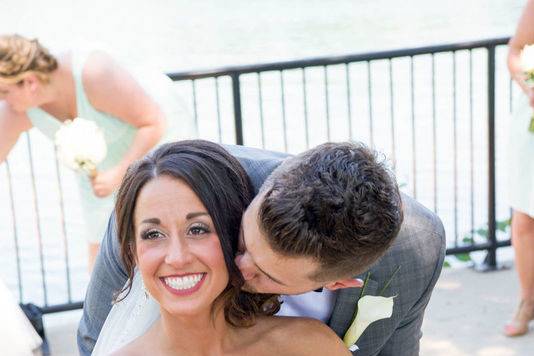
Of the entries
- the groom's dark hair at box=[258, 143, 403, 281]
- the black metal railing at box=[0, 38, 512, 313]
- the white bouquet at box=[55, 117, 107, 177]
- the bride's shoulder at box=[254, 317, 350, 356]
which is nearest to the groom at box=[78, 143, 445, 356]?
the groom's dark hair at box=[258, 143, 403, 281]

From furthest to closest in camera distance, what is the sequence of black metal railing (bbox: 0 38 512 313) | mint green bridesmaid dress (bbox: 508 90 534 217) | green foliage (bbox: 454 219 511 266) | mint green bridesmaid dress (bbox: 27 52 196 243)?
green foliage (bbox: 454 219 511 266) < black metal railing (bbox: 0 38 512 313) < mint green bridesmaid dress (bbox: 508 90 534 217) < mint green bridesmaid dress (bbox: 27 52 196 243)

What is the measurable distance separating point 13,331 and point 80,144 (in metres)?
0.91

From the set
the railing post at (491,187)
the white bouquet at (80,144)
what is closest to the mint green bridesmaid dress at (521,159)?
the railing post at (491,187)

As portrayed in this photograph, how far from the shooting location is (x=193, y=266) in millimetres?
2416

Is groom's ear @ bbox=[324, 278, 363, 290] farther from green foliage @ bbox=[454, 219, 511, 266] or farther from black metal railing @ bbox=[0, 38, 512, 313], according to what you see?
green foliage @ bbox=[454, 219, 511, 266]

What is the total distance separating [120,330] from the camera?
8.96 ft

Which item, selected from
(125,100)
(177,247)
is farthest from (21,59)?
(177,247)

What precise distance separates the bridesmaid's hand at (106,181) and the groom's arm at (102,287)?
62.9 inches

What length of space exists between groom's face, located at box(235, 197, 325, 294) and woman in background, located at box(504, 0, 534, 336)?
274cm

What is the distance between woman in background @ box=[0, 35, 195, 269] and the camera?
15.4ft

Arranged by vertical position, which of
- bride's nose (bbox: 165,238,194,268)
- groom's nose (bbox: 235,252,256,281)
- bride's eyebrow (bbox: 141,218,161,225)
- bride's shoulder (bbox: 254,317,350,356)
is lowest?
bride's shoulder (bbox: 254,317,350,356)

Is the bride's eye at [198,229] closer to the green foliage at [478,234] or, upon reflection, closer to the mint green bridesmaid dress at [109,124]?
the mint green bridesmaid dress at [109,124]

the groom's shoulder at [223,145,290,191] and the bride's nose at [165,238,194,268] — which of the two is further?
the groom's shoulder at [223,145,290,191]

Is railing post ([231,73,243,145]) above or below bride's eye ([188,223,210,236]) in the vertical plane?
below
